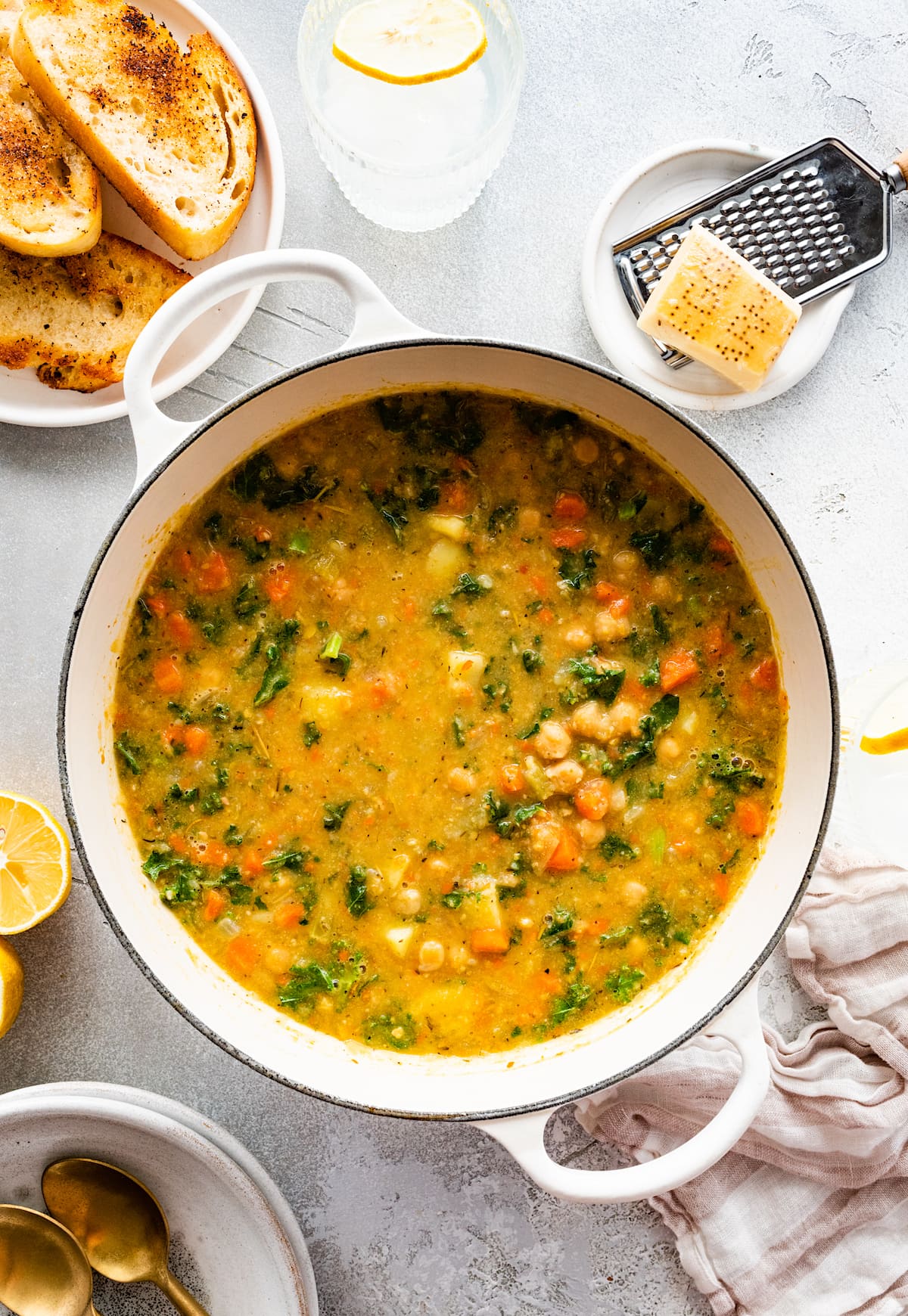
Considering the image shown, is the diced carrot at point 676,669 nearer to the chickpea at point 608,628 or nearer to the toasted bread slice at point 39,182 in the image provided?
the chickpea at point 608,628

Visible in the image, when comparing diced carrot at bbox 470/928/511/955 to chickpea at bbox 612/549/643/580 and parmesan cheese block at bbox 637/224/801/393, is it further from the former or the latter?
parmesan cheese block at bbox 637/224/801/393

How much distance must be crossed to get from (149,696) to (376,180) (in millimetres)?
1602

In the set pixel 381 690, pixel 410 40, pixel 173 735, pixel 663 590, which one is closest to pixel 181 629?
pixel 173 735

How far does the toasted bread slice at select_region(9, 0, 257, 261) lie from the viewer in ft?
9.63

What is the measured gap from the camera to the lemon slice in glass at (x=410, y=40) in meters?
2.85

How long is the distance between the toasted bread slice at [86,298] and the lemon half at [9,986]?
1602 mm

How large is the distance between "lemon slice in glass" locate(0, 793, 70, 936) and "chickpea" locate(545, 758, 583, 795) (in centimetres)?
133

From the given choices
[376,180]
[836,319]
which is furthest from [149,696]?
[836,319]

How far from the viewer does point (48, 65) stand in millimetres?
2900

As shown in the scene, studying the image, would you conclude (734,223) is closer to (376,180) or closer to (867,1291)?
(376,180)

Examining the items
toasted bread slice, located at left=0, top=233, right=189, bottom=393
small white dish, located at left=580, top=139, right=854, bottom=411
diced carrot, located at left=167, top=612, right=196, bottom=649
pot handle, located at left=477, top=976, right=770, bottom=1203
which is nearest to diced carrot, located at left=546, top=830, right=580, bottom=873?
pot handle, located at left=477, top=976, right=770, bottom=1203

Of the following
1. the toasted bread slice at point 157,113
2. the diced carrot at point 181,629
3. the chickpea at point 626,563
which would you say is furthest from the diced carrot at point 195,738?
the toasted bread slice at point 157,113

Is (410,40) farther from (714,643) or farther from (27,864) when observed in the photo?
(27,864)

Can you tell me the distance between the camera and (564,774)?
280 centimetres
